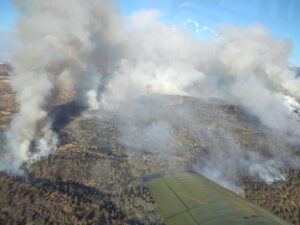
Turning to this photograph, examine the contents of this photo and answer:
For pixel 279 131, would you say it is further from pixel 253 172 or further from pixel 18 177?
pixel 18 177

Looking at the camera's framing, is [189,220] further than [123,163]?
No

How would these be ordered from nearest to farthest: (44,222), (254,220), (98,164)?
(254,220)
(44,222)
(98,164)

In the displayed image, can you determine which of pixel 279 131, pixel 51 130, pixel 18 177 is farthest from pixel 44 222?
pixel 279 131

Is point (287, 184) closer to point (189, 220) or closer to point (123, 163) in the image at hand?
point (123, 163)

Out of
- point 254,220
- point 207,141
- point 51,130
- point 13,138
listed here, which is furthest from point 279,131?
point 254,220

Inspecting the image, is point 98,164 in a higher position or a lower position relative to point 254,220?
lower

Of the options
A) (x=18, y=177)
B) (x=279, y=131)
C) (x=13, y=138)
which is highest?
(x=279, y=131)

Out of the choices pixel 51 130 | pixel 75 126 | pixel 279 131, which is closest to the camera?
pixel 51 130
